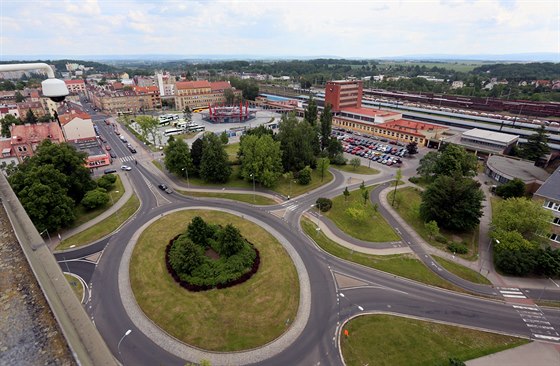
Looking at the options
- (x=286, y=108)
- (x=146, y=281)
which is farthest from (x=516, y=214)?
(x=286, y=108)

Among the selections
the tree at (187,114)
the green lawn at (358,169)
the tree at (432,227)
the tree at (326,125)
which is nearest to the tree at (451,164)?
the green lawn at (358,169)

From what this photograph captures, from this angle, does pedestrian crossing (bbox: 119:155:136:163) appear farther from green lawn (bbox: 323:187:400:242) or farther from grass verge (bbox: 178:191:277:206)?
green lawn (bbox: 323:187:400:242)

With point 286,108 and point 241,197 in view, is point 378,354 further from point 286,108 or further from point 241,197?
point 286,108

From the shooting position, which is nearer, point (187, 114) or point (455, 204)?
point (455, 204)

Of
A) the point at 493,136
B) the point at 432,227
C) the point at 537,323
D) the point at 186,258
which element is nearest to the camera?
the point at 537,323

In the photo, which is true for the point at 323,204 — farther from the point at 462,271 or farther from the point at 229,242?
the point at 462,271

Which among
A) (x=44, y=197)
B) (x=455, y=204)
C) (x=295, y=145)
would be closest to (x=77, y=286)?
(x=44, y=197)

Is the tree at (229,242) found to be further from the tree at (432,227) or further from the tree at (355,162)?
the tree at (355,162)
